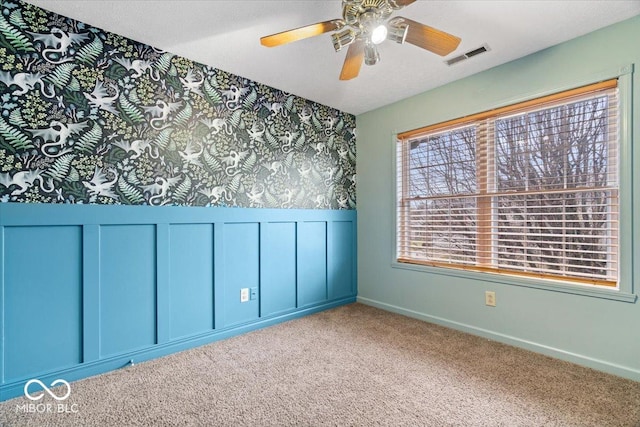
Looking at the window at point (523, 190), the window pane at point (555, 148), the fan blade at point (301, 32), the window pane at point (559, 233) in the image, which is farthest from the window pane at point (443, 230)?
the fan blade at point (301, 32)

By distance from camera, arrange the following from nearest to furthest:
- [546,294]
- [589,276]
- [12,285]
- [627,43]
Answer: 1. [12,285]
2. [627,43]
3. [589,276]
4. [546,294]

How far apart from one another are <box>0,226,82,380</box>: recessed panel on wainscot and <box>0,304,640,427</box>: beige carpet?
0.21 meters

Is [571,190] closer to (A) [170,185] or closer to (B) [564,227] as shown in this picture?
(B) [564,227]

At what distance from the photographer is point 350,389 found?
70.9 inches

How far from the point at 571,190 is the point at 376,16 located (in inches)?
69.0

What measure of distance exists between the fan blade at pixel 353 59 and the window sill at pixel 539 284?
187cm

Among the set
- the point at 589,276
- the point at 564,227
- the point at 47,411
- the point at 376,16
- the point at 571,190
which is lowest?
the point at 47,411

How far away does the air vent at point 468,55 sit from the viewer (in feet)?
7.28

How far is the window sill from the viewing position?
194cm

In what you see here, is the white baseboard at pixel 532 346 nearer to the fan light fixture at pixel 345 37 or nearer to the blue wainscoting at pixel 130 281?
the blue wainscoting at pixel 130 281

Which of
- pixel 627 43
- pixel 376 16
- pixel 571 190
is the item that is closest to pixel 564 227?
pixel 571 190

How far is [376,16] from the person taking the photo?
1557mm

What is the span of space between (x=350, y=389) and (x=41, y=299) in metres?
1.88

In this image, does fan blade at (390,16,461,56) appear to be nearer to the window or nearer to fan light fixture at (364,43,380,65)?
fan light fixture at (364,43,380,65)
